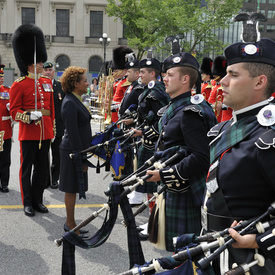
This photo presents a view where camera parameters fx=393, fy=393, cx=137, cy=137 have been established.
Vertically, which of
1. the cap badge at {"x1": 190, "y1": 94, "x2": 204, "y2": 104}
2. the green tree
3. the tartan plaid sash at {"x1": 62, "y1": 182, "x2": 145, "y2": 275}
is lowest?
the tartan plaid sash at {"x1": 62, "y1": 182, "x2": 145, "y2": 275}

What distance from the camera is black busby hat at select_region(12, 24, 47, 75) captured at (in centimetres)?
544

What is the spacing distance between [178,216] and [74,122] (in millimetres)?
1841

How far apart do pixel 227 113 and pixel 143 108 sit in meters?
4.07

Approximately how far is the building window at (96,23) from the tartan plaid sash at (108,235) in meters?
41.4

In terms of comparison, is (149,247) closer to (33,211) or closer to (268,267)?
(33,211)

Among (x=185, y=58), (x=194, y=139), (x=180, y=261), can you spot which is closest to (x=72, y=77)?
(x=185, y=58)

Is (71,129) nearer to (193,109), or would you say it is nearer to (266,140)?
(193,109)

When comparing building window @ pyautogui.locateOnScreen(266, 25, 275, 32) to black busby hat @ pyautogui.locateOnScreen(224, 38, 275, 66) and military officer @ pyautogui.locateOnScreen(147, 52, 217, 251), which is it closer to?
military officer @ pyautogui.locateOnScreen(147, 52, 217, 251)

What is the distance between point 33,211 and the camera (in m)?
5.21

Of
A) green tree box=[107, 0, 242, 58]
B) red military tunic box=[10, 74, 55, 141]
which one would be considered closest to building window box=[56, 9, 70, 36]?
green tree box=[107, 0, 242, 58]

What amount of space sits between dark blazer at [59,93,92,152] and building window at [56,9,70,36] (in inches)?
1548

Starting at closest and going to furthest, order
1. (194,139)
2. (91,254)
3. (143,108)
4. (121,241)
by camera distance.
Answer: (194,139) → (91,254) → (121,241) → (143,108)

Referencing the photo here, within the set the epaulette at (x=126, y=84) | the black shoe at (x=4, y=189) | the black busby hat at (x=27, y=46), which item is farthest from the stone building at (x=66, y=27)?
the black busby hat at (x=27, y=46)

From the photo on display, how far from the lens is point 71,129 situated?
439 cm
